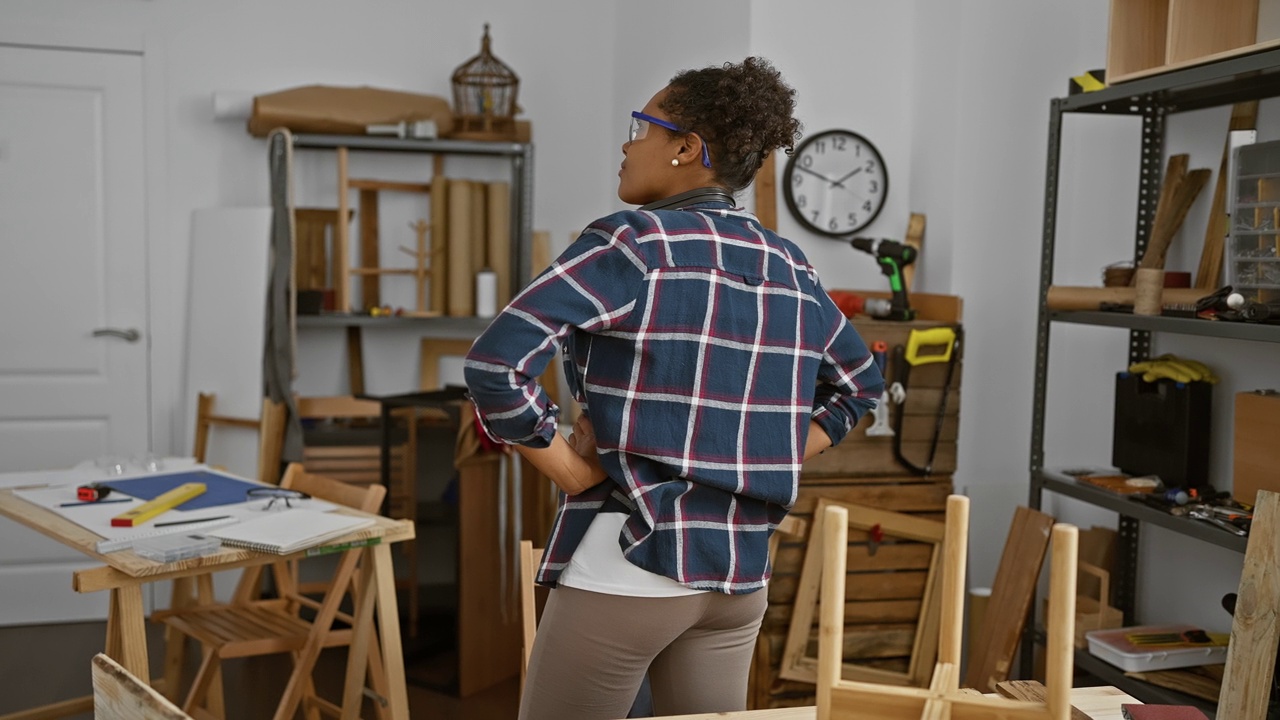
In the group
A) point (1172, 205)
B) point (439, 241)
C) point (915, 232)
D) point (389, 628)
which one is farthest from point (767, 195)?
point (389, 628)

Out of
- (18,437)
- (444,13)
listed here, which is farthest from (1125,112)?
(18,437)

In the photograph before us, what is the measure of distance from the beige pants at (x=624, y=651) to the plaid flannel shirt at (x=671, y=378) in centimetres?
5

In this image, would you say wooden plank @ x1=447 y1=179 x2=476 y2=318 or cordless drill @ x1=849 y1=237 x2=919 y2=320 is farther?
wooden plank @ x1=447 y1=179 x2=476 y2=318

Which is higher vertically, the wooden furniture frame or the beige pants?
the beige pants

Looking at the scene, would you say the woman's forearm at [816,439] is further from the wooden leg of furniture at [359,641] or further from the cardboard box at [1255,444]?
the wooden leg of furniture at [359,641]

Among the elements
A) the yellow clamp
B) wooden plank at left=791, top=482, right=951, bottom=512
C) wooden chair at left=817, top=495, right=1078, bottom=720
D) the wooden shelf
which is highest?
the wooden shelf

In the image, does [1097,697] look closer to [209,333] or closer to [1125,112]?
[1125,112]

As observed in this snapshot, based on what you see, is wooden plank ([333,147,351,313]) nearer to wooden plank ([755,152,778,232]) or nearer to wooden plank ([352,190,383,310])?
wooden plank ([352,190,383,310])

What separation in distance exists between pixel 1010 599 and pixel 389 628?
1.77 meters

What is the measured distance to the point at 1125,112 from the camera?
3193 millimetres

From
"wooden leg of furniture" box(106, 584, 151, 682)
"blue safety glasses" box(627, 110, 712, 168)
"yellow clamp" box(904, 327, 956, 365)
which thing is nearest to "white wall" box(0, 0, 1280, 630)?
"yellow clamp" box(904, 327, 956, 365)

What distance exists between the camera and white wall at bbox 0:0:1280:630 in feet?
11.7

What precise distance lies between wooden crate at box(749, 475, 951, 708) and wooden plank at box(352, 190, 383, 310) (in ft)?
7.51

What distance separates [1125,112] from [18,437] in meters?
4.31
